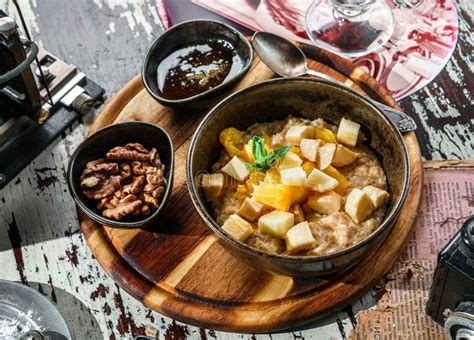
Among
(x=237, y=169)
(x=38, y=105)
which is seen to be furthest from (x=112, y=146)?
(x=237, y=169)

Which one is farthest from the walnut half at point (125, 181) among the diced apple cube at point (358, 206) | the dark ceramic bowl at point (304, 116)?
the diced apple cube at point (358, 206)

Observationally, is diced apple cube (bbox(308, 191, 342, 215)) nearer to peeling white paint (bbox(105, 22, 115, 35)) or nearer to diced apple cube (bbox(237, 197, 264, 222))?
diced apple cube (bbox(237, 197, 264, 222))

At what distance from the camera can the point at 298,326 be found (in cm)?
186

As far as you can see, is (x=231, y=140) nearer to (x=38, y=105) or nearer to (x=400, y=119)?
(x=400, y=119)

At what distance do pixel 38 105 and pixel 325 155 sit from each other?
2.68ft

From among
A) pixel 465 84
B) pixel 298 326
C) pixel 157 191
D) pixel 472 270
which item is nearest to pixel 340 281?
pixel 298 326

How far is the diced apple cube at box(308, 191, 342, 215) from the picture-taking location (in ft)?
5.82

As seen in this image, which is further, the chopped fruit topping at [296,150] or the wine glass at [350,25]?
the wine glass at [350,25]

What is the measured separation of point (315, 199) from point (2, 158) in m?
0.90

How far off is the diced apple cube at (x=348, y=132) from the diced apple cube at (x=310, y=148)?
0.07 meters

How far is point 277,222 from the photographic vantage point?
1.73 metres

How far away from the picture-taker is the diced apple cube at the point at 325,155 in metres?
1.82

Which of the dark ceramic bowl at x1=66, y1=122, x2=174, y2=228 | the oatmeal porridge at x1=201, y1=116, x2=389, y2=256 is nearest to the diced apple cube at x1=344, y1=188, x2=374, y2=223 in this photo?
the oatmeal porridge at x1=201, y1=116, x2=389, y2=256

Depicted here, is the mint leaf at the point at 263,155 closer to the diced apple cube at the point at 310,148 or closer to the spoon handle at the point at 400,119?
the diced apple cube at the point at 310,148
